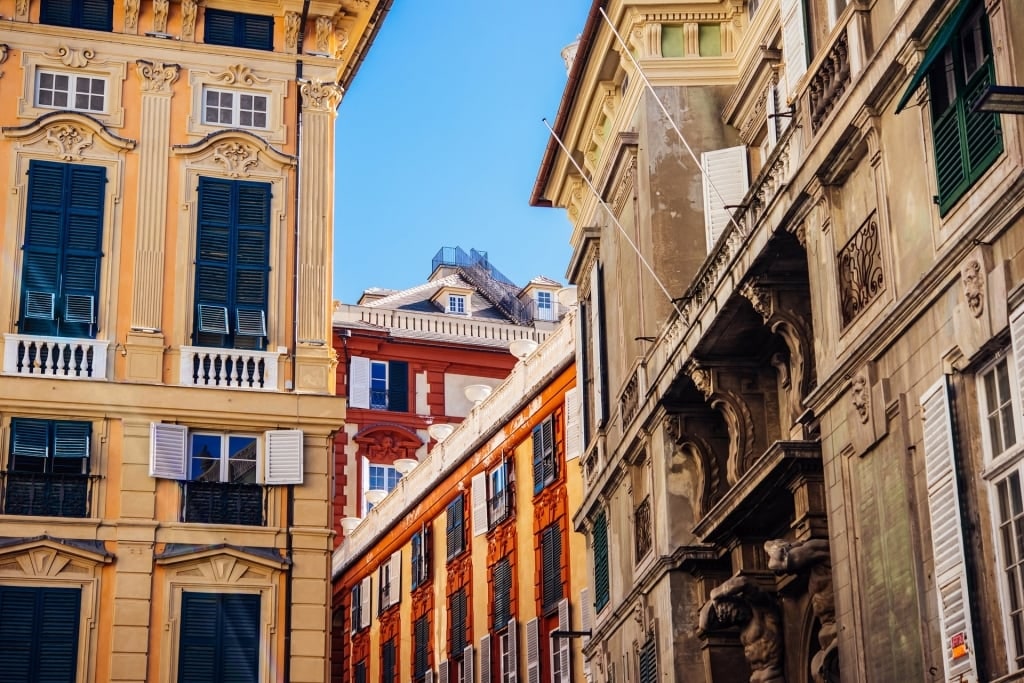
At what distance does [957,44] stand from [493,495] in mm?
30858

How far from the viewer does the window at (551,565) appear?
41094 millimetres

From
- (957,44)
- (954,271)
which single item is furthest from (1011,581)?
(957,44)

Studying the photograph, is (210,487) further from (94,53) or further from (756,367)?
(756,367)

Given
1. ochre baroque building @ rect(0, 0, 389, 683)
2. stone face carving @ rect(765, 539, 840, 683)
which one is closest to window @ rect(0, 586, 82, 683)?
ochre baroque building @ rect(0, 0, 389, 683)

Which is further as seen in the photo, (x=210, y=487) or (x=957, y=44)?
(x=210, y=487)

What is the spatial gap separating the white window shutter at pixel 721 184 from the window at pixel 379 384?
37.1 m

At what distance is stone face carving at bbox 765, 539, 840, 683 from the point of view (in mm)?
20109

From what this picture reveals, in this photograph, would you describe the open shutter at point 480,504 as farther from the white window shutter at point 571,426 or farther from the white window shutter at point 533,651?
the white window shutter at point 571,426

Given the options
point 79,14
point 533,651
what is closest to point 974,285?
point 79,14

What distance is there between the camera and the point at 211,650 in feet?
105

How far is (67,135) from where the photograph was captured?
114 ft

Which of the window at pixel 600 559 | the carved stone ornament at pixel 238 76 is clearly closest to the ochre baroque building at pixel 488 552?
the window at pixel 600 559

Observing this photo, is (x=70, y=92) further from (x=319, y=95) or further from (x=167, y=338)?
(x=167, y=338)

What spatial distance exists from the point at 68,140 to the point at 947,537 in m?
23.3
